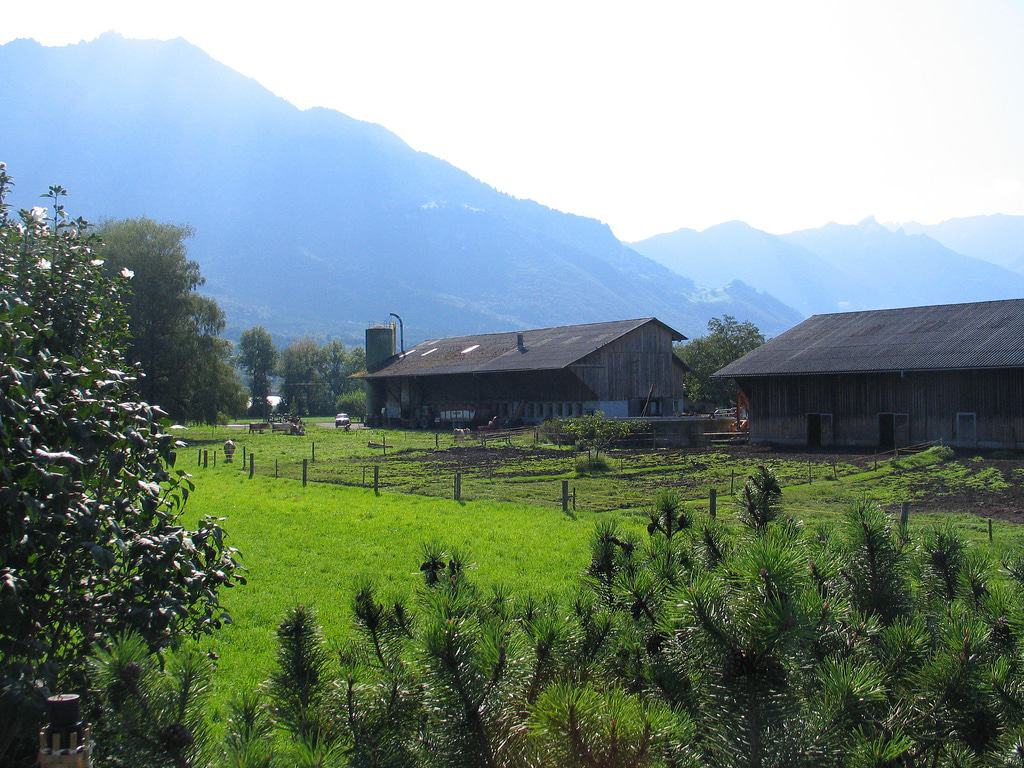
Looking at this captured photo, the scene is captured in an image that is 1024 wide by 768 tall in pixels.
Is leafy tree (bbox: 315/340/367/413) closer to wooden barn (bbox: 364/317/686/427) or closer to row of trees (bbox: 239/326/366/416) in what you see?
row of trees (bbox: 239/326/366/416)

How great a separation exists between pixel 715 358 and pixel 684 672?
69.4 metres

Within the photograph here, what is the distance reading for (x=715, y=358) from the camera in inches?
2763

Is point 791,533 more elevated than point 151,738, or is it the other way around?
point 791,533

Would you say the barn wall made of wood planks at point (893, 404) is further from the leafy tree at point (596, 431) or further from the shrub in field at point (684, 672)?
the shrub in field at point (684, 672)

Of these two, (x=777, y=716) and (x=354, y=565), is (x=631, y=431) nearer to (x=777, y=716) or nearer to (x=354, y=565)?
(x=354, y=565)

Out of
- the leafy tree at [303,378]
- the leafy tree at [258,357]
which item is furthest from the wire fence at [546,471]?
the leafy tree at [258,357]

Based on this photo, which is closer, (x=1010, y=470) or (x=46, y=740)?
(x=46, y=740)

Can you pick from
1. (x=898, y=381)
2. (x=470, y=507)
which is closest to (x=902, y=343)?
(x=898, y=381)

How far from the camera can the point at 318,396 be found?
4530 inches

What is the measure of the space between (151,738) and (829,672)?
181 cm

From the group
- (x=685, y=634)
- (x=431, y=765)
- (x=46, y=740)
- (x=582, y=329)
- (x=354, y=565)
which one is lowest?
(x=354, y=565)

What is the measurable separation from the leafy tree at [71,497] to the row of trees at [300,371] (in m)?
99.0

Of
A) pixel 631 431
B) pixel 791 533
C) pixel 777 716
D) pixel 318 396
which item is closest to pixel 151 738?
pixel 777 716

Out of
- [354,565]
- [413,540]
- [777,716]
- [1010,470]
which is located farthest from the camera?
[1010,470]
